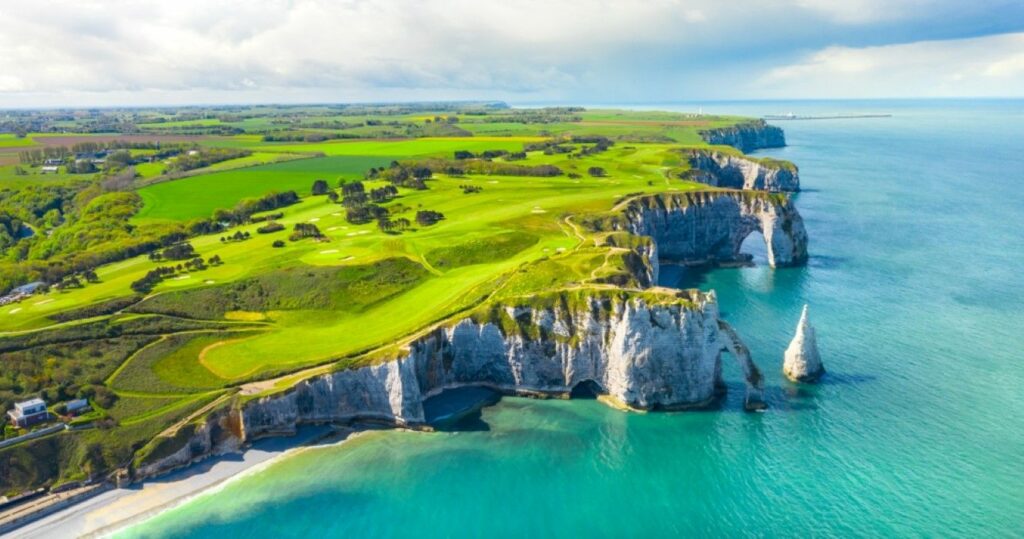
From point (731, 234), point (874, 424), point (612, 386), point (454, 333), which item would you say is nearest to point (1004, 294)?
point (731, 234)

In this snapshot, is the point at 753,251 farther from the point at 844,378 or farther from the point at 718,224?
the point at 844,378

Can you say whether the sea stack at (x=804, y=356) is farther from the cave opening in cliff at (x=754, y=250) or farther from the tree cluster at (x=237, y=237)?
the tree cluster at (x=237, y=237)

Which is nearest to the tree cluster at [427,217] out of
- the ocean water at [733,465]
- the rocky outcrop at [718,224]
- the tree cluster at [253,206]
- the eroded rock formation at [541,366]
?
the rocky outcrop at [718,224]

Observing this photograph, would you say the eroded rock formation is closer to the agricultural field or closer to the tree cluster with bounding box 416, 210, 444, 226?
the agricultural field

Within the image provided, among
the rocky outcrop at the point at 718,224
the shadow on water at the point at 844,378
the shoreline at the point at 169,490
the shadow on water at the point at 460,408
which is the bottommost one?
the shoreline at the point at 169,490

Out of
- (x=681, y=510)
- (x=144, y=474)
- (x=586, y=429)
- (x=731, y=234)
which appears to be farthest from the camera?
(x=731, y=234)

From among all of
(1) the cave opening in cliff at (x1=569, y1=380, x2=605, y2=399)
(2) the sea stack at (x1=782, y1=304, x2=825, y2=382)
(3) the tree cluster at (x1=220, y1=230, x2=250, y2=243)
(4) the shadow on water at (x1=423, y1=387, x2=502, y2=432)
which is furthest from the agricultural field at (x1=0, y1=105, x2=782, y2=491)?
(2) the sea stack at (x1=782, y1=304, x2=825, y2=382)

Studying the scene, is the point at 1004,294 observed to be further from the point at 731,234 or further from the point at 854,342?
the point at 731,234
